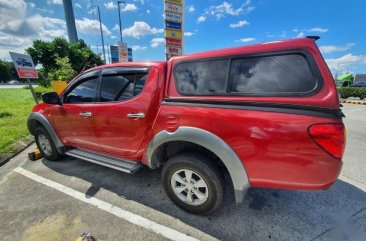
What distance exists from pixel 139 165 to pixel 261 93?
1.86 meters

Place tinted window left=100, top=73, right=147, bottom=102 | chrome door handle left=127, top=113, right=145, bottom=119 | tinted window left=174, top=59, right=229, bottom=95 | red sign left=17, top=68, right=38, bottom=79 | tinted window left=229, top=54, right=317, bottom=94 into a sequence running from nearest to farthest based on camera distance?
tinted window left=229, top=54, right=317, bottom=94 < tinted window left=174, top=59, right=229, bottom=95 < chrome door handle left=127, top=113, right=145, bottom=119 < tinted window left=100, top=73, right=147, bottom=102 < red sign left=17, top=68, right=38, bottom=79

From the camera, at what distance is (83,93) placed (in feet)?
11.0

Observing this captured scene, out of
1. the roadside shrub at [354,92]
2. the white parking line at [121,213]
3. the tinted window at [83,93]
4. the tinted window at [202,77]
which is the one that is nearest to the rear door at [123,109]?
the tinted window at [83,93]

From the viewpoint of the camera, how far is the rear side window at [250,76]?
184 centimetres

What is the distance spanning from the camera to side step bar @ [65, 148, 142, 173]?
9.37ft

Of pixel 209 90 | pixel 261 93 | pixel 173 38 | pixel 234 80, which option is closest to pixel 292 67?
pixel 261 93

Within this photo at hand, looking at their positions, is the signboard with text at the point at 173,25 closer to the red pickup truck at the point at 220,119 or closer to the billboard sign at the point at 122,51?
the red pickup truck at the point at 220,119

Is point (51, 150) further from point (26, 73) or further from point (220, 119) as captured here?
point (26, 73)

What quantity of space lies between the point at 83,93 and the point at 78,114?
350 mm

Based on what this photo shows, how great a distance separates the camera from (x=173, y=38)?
845 cm

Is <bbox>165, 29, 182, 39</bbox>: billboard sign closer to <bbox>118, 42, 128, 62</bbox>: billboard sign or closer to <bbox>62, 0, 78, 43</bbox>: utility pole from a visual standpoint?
<bbox>118, 42, 128, 62</bbox>: billboard sign

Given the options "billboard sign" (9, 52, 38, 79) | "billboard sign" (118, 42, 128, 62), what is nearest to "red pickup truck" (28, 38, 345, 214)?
"billboard sign" (9, 52, 38, 79)

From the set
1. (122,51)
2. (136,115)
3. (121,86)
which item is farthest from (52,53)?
(136,115)

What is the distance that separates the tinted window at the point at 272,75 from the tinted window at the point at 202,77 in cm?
11
